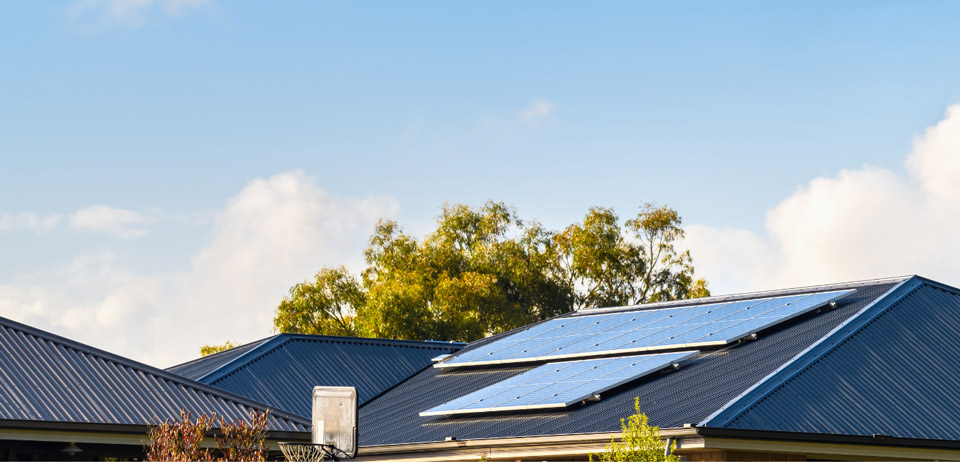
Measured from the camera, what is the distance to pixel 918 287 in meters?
27.8

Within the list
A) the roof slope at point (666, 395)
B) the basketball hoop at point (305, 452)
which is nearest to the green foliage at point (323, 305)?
the roof slope at point (666, 395)

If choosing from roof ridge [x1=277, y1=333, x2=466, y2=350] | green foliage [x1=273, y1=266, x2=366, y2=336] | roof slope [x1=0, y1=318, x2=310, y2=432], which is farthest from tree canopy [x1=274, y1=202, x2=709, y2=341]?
roof slope [x1=0, y1=318, x2=310, y2=432]

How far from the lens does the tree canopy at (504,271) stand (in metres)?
66.5

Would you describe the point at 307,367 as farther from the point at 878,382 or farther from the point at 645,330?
the point at 878,382

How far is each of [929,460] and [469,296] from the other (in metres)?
43.7

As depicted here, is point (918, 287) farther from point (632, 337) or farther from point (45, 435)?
point (45, 435)

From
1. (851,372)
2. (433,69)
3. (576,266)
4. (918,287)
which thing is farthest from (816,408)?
(576,266)

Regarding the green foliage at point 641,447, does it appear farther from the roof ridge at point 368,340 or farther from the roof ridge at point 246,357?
the roof ridge at point 368,340

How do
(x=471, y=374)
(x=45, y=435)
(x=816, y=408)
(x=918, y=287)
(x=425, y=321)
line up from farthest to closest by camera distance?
(x=425, y=321) → (x=471, y=374) → (x=918, y=287) → (x=816, y=408) → (x=45, y=435)

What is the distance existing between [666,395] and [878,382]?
4092 mm

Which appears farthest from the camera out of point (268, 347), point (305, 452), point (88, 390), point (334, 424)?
point (268, 347)

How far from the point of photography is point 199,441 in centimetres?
1772

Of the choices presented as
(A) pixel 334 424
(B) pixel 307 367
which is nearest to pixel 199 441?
(A) pixel 334 424

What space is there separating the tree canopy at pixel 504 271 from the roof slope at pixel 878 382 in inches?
1569
